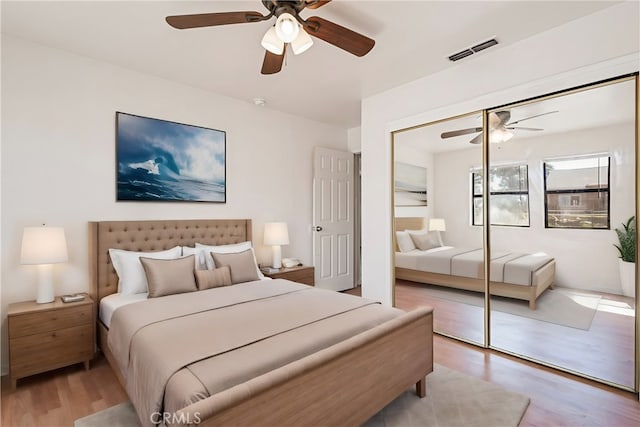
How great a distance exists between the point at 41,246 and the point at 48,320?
0.57 metres

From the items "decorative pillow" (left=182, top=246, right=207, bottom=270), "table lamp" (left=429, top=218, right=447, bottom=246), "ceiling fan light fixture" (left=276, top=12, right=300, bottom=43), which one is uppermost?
"ceiling fan light fixture" (left=276, top=12, right=300, bottom=43)

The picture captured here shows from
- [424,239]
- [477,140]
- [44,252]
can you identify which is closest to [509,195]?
[477,140]

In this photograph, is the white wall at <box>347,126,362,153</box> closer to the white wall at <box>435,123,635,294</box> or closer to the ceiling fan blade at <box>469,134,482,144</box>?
the white wall at <box>435,123,635,294</box>

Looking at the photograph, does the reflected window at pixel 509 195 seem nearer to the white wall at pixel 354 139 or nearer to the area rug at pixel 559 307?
the area rug at pixel 559 307

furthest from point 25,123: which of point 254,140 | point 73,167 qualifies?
point 254,140

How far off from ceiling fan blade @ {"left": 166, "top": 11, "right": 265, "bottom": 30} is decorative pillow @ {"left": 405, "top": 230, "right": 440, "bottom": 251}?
2.67m

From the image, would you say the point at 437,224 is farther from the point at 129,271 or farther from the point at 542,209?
the point at 129,271

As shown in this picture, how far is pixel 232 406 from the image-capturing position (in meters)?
1.21

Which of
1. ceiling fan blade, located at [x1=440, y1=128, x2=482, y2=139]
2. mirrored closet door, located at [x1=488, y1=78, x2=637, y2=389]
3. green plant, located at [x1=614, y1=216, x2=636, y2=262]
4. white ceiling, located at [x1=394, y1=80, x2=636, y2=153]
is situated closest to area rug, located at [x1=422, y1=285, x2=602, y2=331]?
mirrored closet door, located at [x1=488, y1=78, x2=637, y2=389]

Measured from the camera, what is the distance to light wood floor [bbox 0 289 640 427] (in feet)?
6.60

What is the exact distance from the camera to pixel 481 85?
2.96 m

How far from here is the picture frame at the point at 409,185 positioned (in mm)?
3596

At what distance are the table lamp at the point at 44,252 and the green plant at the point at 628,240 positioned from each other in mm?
4235

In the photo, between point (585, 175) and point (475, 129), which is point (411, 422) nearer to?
point (585, 175)
